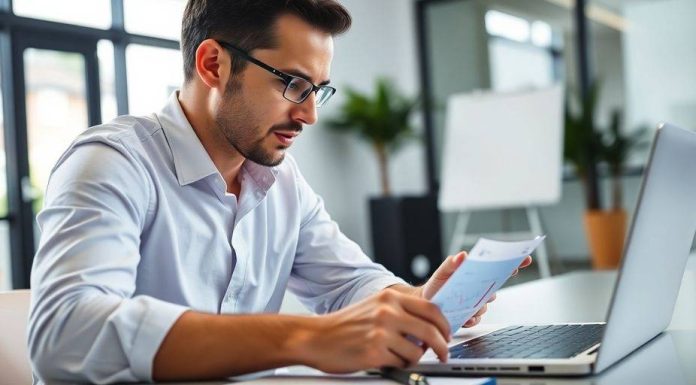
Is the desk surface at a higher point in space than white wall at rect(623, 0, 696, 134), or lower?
lower

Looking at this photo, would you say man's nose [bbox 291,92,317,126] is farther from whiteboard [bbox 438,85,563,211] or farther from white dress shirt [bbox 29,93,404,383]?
whiteboard [bbox 438,85,563,211]

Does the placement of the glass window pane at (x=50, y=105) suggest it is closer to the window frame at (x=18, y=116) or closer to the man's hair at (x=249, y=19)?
the window frame at (x=18, y=116)

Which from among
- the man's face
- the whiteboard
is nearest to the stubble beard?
the man's face

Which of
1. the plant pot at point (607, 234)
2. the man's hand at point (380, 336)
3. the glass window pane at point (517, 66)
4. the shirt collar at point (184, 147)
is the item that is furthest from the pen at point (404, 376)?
the glass window pane at point (517, 66)

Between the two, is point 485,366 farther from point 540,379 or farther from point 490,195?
point 490,195

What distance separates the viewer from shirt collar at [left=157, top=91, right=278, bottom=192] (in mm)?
1338

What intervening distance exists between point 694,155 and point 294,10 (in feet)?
2.24

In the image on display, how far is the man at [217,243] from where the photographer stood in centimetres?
92

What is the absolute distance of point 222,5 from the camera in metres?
1.41

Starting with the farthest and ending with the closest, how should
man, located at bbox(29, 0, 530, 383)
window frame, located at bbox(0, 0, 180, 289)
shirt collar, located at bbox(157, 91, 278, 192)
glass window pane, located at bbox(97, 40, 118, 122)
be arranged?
glass window pane, located at bbox(97, 40, 118, 122)
window frame, located at bbox(0, 0, 180, 289)
shirt collar, located at bbox(157, 91, 278, 192)
man, located at bbox(29, 0, 530, 383)

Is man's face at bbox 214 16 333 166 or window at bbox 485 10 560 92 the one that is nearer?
man's face at bbox 214 16 333 166

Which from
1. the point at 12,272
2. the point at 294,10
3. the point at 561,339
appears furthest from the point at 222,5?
the point at 12,272

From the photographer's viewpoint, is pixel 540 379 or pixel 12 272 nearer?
pixel 540 379

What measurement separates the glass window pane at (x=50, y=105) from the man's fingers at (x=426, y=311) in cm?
493
